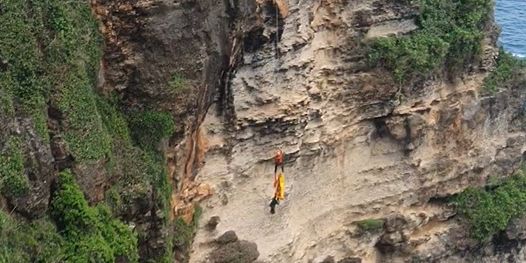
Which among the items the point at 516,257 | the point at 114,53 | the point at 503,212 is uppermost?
the point at 114,53

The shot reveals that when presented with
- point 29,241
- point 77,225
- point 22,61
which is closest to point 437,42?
point 77,225

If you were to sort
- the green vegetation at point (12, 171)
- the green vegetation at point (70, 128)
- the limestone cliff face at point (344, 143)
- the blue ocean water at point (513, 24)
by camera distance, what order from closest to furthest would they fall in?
1. the green vegetation at point (12, 171)
2. the green vegetation at point (70, 128)
3. the limestone cliff face at point (344, 143)
4. the blue ocean water at point (513, 24)

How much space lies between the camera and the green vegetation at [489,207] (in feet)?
67.0

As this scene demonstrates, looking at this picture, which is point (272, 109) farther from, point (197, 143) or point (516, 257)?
point (516, 257)

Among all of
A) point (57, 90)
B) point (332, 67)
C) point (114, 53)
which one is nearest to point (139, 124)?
point (114, 53)

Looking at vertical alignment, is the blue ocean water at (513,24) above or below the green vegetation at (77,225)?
below

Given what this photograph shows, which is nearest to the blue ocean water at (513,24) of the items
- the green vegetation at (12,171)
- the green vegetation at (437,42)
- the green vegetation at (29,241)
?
the green vegetation at (437,42)

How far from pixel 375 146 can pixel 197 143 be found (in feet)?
17.5

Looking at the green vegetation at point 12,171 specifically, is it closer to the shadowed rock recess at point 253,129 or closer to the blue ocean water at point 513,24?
the shadowed rock recess at point 253,129

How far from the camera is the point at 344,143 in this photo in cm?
1809

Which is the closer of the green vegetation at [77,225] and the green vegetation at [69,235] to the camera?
the green vegetation at [69,235]

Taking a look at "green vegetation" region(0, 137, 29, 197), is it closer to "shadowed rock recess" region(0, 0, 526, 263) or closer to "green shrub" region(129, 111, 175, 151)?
"shadowed rock recess" region(0, 0, 526, 263)

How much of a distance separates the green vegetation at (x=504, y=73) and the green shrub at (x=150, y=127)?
998 centimetres

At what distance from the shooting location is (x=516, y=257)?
2145 centimetres
